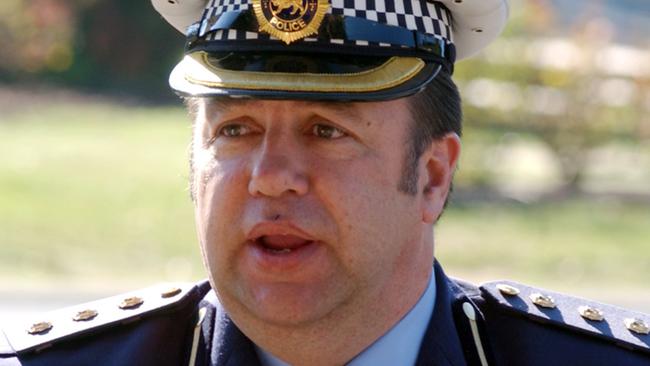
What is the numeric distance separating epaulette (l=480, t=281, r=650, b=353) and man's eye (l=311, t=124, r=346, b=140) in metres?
0.67

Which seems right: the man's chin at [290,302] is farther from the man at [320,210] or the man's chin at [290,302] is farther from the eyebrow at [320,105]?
the eyebrow at [320,105]

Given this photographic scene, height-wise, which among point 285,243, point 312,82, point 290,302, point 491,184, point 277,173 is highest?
point 312,82

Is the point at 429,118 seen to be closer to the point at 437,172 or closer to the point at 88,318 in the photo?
the point at 437,172

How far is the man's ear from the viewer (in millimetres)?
2629

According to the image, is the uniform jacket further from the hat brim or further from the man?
the hat brim

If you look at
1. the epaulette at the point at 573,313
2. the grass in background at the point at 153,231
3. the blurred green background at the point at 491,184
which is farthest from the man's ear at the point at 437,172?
the grass in background at the point at 153,231

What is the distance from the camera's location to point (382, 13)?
2.56 metres

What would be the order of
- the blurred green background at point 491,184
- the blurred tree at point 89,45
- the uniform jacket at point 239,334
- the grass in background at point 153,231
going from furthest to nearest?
the blurred tree at point 89,45
the blurred green background at point 491,184
the grass in background at point 153,231
the uniform jacket at point 239,334

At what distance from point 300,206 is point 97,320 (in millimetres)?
659

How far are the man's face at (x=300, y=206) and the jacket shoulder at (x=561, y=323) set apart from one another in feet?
1.45

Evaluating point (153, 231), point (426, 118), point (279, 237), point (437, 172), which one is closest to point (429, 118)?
point (426, 118)

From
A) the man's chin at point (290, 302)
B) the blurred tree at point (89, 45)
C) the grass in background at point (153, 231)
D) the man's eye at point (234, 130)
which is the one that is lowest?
the blurred tree at point (89, 45)

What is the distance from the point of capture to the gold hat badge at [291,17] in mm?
2492

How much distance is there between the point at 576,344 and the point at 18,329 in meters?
1.18
